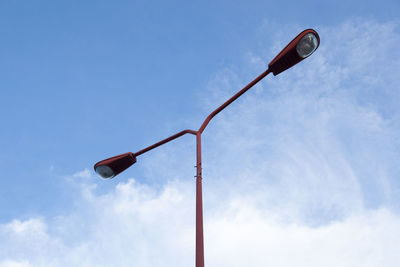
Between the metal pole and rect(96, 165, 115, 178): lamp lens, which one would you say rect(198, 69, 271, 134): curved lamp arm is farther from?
rect(96, 165, 115, 178): lamp lens

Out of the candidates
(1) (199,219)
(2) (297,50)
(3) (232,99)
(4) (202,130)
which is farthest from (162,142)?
(2) (297,50)

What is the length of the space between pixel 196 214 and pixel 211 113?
7.60 ft

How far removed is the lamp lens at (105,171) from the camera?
6.95 meters

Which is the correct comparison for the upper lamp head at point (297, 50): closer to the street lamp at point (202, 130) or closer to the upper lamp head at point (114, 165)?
the street lamp at point (202, 130)

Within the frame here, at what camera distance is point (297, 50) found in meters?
5.88

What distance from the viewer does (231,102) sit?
667 centimetres

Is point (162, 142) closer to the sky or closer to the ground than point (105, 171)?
closer to the sky

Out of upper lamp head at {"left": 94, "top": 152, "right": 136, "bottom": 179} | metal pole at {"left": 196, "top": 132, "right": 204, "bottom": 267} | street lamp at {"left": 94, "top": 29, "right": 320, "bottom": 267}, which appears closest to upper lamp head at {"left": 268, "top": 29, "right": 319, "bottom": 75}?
street lamp at {"left": 94, "top": 29, "right": 320, "bottom": 267}

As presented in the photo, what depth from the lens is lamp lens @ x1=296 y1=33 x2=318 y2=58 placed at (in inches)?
226

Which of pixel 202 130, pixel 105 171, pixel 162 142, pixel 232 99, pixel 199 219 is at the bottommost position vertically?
pixel 199 219

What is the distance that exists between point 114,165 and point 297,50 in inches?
155

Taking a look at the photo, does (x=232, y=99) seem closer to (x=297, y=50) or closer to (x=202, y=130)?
(x=202, y=130)

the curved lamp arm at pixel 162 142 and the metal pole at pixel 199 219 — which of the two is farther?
the curved lamp arm at pixel 162 142

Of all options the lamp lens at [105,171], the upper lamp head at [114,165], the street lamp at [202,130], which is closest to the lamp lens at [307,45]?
the street lamp at [202,130]
